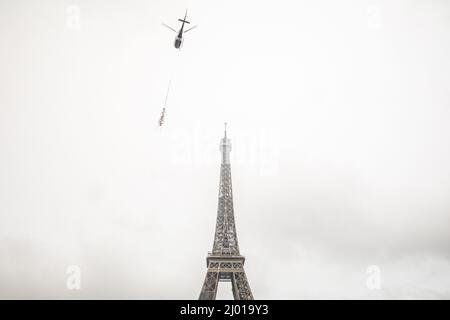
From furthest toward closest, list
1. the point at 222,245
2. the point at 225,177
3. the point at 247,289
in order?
the point at 225,177 < the point at 222,245 < the point at 247,289
